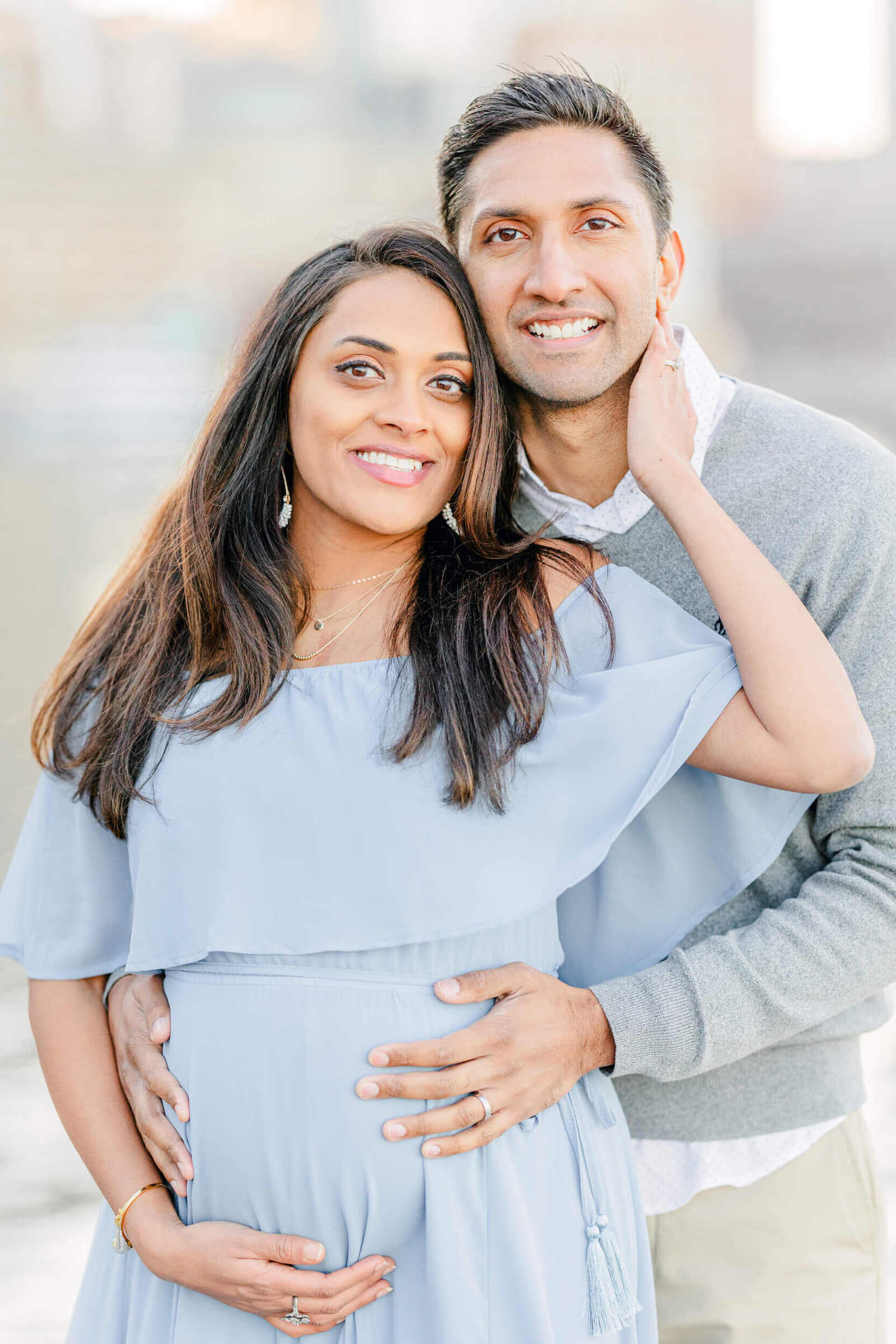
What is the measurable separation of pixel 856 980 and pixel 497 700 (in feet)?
1.92

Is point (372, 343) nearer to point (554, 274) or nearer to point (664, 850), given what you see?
point (554, 274)

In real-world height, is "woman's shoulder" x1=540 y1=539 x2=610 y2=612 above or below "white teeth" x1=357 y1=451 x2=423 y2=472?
below

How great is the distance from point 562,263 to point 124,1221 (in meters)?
1.36

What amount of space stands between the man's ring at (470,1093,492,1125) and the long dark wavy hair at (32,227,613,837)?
334 millimetres

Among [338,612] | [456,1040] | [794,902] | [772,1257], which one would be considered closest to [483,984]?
[456,1040]

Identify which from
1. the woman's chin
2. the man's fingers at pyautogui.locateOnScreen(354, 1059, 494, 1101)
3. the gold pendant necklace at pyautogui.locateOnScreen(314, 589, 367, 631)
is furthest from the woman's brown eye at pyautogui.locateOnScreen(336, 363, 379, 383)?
the man's fingers at pyautogui.locateOnScreen(354, 1059, 494, 1101)

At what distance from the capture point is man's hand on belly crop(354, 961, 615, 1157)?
147 centimetres

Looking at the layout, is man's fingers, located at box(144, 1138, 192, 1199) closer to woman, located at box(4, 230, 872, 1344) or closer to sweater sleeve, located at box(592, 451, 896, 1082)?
woman, located at box(4, 230, 872, 1344)

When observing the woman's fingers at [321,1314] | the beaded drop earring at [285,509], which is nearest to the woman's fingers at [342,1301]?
the woman's fingers at [321,1314]

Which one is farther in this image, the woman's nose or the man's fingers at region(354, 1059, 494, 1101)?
the woman's nose

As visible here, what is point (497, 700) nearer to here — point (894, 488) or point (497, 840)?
point (497, 840)

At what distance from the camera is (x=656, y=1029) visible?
1.62 metres

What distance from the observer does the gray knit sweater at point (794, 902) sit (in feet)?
5.38

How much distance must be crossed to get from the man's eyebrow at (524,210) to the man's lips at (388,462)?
386 mm
